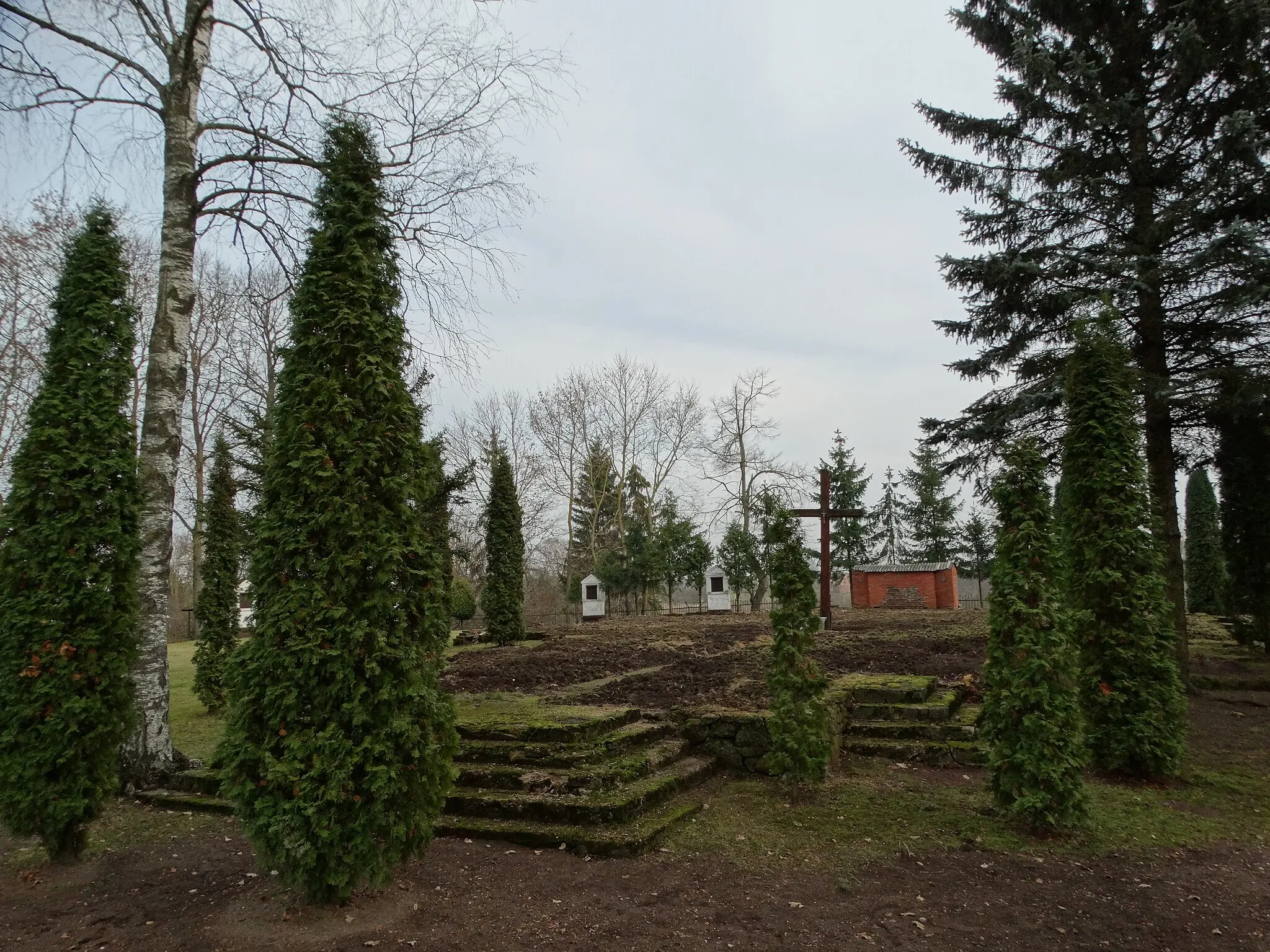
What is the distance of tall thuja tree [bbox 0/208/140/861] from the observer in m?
4.59

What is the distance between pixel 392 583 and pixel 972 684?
764 cm

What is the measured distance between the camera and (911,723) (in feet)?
25.1

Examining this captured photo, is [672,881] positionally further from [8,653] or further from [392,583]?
[8,653]

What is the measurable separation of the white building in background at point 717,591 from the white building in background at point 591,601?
404 cm

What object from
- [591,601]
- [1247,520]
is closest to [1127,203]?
[1247,520]

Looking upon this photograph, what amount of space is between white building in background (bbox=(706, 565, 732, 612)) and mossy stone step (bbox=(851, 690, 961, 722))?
1916 cm

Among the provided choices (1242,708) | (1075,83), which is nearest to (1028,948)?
(1242,708)

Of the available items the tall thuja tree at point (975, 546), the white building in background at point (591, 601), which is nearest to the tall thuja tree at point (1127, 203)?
the white building in background at point (591, 601)

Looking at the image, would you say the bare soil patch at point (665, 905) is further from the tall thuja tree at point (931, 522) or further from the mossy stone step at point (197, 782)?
the tall thuja tree at point (931, 522)

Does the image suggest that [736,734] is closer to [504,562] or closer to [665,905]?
[665,905]

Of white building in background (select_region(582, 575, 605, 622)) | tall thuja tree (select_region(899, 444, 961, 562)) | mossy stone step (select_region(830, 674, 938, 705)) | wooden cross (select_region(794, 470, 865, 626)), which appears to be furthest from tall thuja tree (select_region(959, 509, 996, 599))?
mossy stone step (select_region(830, 674, 938, 705))

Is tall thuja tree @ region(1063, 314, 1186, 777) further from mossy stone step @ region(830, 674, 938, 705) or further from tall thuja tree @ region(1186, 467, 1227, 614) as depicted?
tall thuja tree @ region(1186, 467, 1227, 614)

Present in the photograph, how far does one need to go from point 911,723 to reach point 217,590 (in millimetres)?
9548

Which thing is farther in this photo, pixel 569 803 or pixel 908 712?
pixel 908 712
